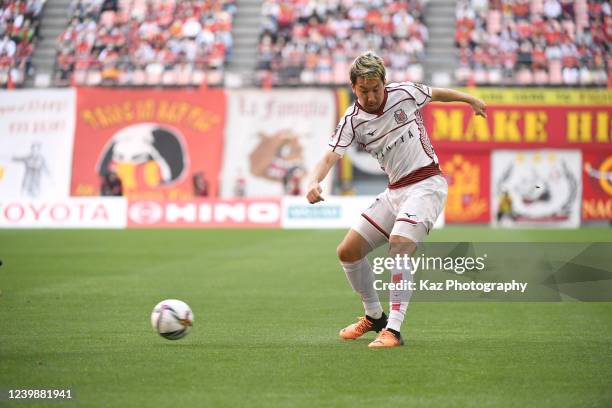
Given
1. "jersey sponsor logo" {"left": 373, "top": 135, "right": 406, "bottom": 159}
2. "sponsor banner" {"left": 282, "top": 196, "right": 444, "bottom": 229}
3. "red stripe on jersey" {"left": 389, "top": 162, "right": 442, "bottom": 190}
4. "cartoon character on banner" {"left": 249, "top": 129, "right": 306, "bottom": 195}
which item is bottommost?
"red stripe on jersey" {"left": 389, "top": 162, "right": 442, "bottom": 190}

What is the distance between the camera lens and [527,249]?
20.4 metres

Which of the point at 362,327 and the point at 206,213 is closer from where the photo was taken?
the point at 362,327

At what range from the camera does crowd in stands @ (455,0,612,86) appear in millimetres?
31859

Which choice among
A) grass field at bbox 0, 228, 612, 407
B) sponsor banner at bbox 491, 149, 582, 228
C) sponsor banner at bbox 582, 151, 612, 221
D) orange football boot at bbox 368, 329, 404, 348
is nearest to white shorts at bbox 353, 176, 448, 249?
orange football boot at bbox 368, 329, 404, 348

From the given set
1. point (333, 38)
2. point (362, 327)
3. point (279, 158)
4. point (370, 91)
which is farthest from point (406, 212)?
point (333, 38)

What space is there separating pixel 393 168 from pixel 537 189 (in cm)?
2538

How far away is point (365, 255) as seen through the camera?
827cm

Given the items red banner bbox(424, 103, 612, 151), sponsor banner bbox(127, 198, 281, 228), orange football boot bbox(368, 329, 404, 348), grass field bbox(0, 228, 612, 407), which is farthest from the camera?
red banner bbox(424, 103, 612, 151)

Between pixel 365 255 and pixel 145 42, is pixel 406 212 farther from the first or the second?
pixel 145 42

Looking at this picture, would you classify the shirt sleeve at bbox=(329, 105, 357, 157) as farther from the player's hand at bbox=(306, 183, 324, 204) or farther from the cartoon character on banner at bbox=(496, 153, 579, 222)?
the cartoon character on banner at bbox=(496, 153, 579, 222)

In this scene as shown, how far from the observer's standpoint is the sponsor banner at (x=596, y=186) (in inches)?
1277

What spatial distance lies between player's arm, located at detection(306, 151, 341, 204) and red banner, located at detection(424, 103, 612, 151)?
24.5 meters

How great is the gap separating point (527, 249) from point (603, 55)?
1373cm

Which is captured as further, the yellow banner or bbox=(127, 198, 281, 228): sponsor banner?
the yellow banner
